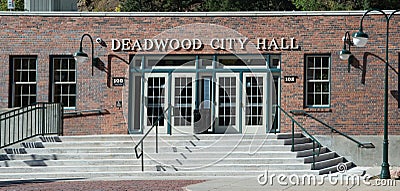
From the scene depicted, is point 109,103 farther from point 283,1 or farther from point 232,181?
point 283,1

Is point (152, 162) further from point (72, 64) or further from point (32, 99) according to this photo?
point (32, 99)

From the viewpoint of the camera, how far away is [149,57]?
78.2 feet

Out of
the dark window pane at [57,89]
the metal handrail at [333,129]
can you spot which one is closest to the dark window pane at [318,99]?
the metal handrail at [333,129]

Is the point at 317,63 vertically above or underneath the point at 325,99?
above

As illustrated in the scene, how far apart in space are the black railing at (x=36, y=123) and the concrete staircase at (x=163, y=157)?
382mm

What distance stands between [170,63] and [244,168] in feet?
18.8

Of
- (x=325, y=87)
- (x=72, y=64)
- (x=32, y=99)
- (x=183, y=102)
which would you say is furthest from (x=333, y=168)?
(x=32, y=99)

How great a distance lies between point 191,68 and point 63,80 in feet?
14.5

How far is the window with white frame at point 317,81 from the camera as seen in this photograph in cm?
2342

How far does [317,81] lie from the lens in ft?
76.9

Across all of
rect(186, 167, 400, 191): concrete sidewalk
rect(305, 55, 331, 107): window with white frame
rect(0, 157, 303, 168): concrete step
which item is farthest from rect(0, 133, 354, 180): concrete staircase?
rect(305, 55, 331, 107): window with white frame

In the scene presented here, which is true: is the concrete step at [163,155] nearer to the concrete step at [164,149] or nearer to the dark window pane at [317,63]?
the concrete step at [164,149]

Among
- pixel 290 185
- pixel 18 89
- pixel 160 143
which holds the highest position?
pixel 18 89

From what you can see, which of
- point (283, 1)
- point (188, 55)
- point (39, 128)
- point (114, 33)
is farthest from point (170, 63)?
point (283, 1)
